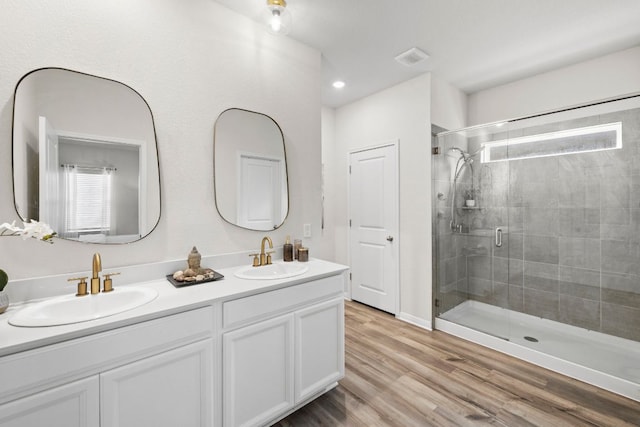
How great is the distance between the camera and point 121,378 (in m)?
1.11

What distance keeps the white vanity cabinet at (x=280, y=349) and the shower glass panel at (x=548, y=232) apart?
1.63m

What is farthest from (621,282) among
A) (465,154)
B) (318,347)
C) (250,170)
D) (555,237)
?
(250,170)

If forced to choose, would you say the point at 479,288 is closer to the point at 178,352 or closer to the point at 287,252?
the point at 287,252

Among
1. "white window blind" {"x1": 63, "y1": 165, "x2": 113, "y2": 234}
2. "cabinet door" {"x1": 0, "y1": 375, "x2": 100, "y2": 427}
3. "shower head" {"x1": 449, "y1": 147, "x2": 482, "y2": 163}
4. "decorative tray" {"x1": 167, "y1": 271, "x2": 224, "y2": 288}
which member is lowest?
"cabinet door" {"x1": 0, "y1": 375, "x2": 100, "y2": 427}

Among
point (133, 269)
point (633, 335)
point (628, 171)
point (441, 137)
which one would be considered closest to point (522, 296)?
point (633, 335)

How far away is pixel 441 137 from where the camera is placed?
9.76ft

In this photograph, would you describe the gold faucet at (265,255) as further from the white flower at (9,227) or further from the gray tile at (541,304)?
the gray tile at (541,304)

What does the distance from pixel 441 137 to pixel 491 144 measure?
0.49 meters

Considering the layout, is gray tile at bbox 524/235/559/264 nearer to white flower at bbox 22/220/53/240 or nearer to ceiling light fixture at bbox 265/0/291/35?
ceiling light fixture at bbox 265/0/291/35

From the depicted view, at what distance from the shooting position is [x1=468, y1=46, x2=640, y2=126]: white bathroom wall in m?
2.48

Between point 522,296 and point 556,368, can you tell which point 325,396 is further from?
point 522,296

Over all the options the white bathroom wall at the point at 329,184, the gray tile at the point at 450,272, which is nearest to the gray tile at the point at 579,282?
the gray tile at the point at 450,272

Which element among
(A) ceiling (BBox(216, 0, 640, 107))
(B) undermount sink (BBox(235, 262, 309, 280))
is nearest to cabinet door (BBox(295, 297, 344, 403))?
(B) undermount sink (BBox(235, 262, 309, 280))

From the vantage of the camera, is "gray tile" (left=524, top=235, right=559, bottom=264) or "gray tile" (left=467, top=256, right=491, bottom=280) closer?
"gray tile" (left=524, top=235, right=559, bottom=264)
